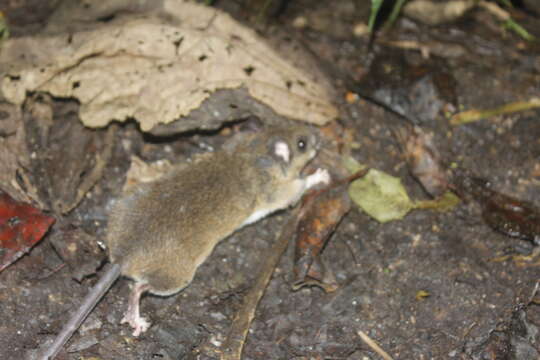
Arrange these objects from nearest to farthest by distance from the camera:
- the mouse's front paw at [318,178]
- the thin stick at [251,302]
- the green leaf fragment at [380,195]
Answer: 1. the thin stick at [251,302]
2. the green leaf fragment at [380,195]
3. the mouse's front paw at [318,178]

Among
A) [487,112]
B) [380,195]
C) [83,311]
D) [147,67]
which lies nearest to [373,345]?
[380,195]

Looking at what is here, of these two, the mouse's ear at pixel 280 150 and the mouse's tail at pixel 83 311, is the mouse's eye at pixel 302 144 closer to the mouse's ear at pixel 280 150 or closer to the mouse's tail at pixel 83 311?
the mouse's ear at pixel 280 150

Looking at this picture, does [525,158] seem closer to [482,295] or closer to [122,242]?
[482,295]

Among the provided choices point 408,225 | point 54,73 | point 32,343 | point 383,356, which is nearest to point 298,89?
point 408,225

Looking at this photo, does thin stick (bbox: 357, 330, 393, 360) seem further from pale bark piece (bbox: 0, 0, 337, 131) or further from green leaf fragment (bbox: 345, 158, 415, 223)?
pale bark piece (bbox: 0, 0, 337, 131)

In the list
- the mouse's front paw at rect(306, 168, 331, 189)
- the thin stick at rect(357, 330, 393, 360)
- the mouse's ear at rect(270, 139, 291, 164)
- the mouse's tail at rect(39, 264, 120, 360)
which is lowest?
the thin stick at rect(357, 330, 393, 360)

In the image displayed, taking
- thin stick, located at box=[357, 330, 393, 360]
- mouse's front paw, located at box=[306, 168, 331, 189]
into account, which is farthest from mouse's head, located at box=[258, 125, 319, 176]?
thin stick, located at box=[357, 330, 393, 360]

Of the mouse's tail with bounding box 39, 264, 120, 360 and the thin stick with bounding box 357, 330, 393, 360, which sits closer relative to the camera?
the mouse's tail with bounding box 39, 264, 120, 360

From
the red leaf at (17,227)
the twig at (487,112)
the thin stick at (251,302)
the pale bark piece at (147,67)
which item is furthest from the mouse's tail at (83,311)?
the twig at (487,112)

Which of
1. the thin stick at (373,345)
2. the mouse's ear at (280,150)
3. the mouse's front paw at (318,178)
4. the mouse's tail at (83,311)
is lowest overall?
the thin stick at (373,345)
